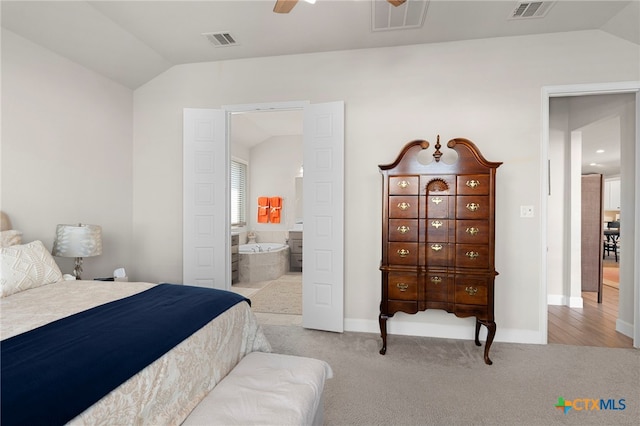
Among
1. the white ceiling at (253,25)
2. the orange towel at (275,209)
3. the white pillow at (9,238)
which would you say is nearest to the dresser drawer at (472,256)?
the white ceiling at (253,25)

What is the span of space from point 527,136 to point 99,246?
3.95 meters

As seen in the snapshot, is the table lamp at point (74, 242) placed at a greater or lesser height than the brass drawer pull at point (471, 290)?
greater

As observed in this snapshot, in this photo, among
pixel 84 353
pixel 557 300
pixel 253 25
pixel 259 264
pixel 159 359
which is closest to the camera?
pixel 84 353

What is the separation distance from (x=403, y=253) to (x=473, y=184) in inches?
31.4

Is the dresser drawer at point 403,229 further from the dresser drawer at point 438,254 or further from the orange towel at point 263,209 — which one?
the orange towel at point 263,209

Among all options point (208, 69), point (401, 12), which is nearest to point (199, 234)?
point (208, 69)

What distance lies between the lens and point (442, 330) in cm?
304

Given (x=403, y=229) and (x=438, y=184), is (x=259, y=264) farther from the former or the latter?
(x=438, y=184)

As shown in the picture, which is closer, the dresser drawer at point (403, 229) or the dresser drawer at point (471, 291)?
the dresser drawer at point (471, 291)

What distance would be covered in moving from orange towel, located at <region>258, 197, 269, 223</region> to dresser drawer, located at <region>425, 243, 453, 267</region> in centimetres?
447

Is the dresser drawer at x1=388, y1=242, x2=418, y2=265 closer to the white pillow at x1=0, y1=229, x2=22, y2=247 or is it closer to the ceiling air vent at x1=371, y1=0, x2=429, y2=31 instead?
the ceiling air vent at x1=371, y1=0, x2=429, y2=31

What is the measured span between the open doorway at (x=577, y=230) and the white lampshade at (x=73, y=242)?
4.21 m

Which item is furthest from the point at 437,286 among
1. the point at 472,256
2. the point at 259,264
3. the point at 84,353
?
the point at 259,264

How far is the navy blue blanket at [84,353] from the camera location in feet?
2.85
